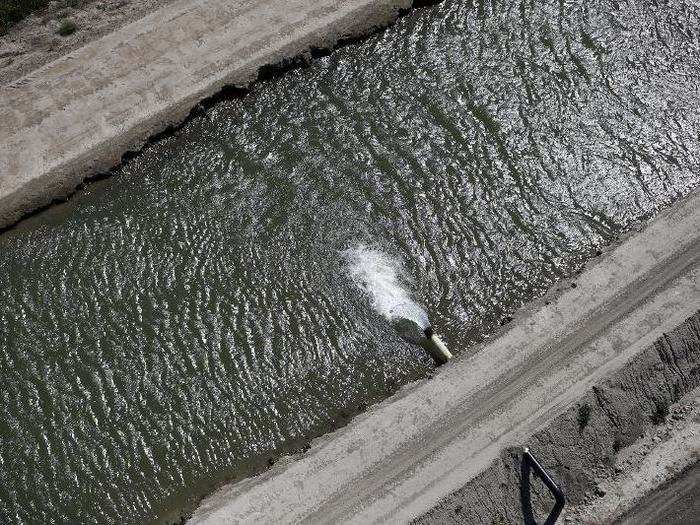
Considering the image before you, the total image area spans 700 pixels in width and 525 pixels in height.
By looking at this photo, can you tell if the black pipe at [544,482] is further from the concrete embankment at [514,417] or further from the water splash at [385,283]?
the water splash at [385,283]

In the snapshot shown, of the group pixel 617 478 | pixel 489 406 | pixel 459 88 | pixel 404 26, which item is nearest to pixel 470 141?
pixel 459 88

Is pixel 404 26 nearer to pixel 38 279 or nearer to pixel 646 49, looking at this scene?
pixel 646 49

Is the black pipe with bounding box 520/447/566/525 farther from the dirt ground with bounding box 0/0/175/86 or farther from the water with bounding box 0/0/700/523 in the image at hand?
the dirt ground with bounding box 0/0/175/86

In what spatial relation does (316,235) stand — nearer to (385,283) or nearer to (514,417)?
(385,283)

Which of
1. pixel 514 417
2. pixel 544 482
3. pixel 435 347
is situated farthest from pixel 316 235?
pixel 544 482

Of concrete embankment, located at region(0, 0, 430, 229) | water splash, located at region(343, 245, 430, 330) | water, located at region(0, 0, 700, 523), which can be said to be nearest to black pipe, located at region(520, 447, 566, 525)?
water, located at region(0, 0, 700, 523)
